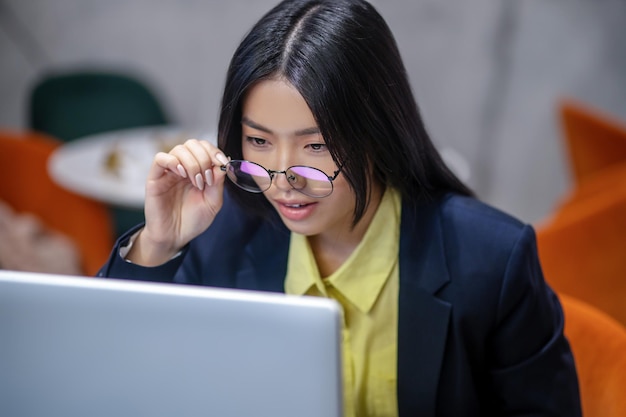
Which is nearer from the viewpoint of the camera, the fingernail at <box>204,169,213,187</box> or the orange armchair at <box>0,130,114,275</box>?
the fingernail at <box>204,169,213,187</box>

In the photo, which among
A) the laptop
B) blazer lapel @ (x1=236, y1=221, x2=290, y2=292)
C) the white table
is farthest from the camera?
the white table

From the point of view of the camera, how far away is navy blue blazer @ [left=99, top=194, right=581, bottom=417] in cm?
106

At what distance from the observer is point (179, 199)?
1093mm

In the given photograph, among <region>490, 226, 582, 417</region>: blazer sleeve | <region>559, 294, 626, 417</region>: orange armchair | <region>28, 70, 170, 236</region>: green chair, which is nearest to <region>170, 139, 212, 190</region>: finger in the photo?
<region>490, 226, 582, 417</region>: blazer sleeve

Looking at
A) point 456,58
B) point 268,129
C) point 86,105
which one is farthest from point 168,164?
point 456,58

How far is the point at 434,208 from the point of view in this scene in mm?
1128

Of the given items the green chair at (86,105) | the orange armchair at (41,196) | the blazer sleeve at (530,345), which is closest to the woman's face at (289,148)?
the blazer sleeve at (530,345)

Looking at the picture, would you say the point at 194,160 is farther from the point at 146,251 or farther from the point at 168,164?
the point at 146,251

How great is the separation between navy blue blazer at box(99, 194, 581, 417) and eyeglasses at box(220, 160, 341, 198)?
0.55 ft

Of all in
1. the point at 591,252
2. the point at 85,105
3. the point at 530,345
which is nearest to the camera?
the point at 530,345

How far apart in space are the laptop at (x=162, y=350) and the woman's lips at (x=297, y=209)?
336 millimetres

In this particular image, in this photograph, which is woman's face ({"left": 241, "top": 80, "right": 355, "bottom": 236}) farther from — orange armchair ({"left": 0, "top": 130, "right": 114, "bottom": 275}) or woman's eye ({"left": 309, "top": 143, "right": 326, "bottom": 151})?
orange armchair ({"left": 0, "top": 130, "right": 114, "bottom": 275})

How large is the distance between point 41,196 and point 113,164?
27cm

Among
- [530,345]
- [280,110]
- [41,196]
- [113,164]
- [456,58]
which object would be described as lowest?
[41,196]
